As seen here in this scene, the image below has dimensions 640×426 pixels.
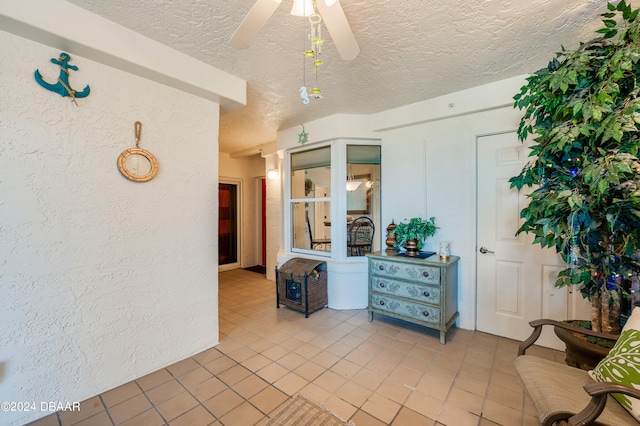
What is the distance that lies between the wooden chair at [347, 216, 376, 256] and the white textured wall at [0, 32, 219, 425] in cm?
183

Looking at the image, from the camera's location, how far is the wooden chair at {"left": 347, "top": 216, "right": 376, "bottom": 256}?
11.4 ft

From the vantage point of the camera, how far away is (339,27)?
3.97 feet

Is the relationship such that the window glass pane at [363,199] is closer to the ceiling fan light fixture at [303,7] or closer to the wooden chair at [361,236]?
the wooden chair at [361,236]

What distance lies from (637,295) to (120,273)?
11.1ft

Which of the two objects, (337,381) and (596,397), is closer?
(596,397)

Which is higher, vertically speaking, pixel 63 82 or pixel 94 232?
pixel 63 82

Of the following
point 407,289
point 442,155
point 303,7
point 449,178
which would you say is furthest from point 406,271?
point 303,7

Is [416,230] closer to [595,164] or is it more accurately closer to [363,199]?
[363,199]

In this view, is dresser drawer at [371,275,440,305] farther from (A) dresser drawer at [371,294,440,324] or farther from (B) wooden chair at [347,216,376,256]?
(B) wooden chair at [347,216,376,256]

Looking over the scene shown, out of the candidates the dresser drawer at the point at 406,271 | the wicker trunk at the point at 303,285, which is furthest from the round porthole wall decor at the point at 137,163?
the dresser drawer at the point at 406,271

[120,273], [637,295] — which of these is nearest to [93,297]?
[120,273]

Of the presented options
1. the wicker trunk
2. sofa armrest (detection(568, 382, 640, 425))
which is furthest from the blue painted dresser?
sofa armrest (detection(568, 382, 640, 425))

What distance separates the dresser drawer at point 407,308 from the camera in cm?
250

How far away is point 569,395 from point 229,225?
217 inches
